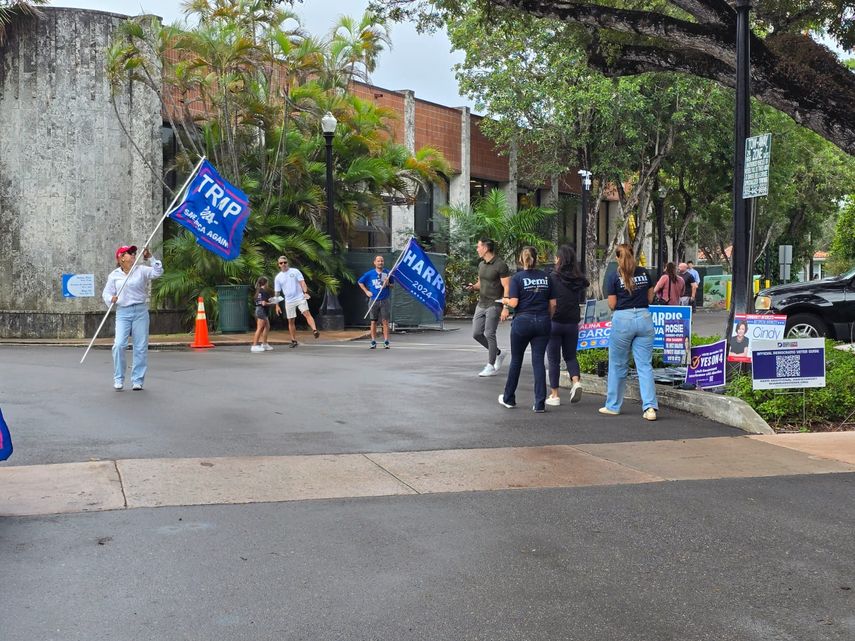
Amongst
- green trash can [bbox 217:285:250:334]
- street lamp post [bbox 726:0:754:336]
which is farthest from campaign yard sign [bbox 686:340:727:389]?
green trash can [bbox 217:285:250:334]

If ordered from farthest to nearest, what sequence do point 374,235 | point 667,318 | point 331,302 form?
point 374,235 → point 331,302 → point 667,318

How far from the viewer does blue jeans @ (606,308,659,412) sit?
988 cm

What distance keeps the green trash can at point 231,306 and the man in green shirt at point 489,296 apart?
9.42m

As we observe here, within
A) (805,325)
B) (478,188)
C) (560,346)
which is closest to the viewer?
(560,346)

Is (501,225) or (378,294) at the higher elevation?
(501,225)

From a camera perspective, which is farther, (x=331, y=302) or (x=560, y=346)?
(x=331, y=302)

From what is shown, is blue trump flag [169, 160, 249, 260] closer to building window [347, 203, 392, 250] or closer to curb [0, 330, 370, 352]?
curb [0, 330, 370, 352]

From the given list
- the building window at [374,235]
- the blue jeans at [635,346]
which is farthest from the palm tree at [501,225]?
the blue jeans at [635,346]

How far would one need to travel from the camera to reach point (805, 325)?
1600 centimetres

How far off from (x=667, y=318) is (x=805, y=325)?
5540mm

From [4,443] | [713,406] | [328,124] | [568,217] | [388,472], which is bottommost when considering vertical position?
[388,472]

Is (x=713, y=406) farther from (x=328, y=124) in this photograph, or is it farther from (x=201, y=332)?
(x=328, y=124)

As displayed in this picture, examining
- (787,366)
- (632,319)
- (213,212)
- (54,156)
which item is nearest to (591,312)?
(632,319)

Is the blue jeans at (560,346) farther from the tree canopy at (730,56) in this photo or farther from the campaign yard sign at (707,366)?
the tree canopy at (730,56)
